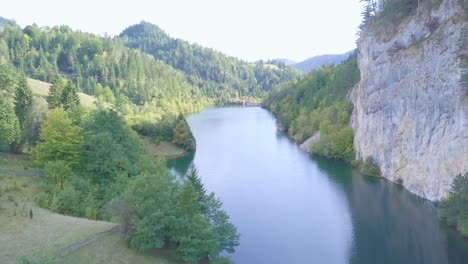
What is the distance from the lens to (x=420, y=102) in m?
53.7

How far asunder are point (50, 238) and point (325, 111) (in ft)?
230

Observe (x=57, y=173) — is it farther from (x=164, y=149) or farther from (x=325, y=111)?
(x=325, y=111)

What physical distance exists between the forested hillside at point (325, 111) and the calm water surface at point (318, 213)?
3.75 metres

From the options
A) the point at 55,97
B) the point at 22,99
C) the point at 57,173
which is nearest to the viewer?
the point at 57,173

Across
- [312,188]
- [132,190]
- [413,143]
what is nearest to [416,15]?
[413,143]

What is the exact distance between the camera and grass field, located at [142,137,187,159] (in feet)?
258

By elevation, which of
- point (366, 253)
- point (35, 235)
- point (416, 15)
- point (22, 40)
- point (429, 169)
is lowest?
point (366, 253)

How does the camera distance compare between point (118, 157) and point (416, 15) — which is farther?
point (416, 15)

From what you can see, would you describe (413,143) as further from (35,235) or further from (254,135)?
(254,135)

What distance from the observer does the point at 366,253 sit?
37.1 m

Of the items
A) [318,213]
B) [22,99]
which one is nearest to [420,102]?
[318,213]

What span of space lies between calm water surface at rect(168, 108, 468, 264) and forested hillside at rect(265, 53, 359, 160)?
375cm

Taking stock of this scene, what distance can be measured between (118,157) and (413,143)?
118ft

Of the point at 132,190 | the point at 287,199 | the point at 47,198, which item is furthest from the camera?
the point at 287,199
